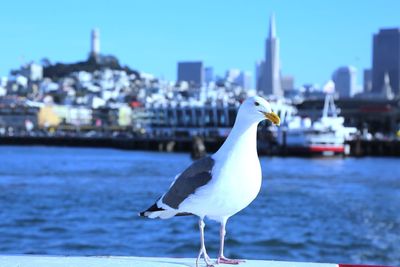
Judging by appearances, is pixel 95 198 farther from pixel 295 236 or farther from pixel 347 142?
pixel 347 142

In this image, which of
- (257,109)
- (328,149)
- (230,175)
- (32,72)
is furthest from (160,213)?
(32,72)

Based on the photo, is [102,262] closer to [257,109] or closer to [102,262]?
[102,262]

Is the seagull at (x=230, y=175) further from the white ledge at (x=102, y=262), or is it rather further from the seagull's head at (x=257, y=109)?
the white ledge at (x=102, y=262)

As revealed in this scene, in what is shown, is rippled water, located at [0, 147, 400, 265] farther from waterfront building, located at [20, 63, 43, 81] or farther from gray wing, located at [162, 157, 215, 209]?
waterfront building, located at [20, 63, 43, 81]

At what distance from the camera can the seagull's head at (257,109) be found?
10.5 feet

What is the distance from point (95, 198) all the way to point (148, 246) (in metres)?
10.2

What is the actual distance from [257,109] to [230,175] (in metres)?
0.27

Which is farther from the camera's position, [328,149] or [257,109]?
[328,149]

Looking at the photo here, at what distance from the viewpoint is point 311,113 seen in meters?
117

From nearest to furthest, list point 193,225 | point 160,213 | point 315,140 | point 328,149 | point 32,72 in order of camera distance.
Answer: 1. point 160,213
2. point 193,225
3. point 328,149
4. point 315,140
5. point 32,72

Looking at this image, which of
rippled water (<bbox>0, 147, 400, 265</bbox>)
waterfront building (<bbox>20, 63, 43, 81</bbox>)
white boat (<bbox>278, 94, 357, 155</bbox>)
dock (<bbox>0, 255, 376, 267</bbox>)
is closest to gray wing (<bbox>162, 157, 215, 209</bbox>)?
dock (<bbox>0, 255, 376, 267</bbox>)

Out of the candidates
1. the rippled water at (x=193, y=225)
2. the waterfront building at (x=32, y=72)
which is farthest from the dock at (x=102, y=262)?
the waterfront building at (x=32, y=72)

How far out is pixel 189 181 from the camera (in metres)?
3.30

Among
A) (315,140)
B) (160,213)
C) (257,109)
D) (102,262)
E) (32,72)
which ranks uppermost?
(32,72)
